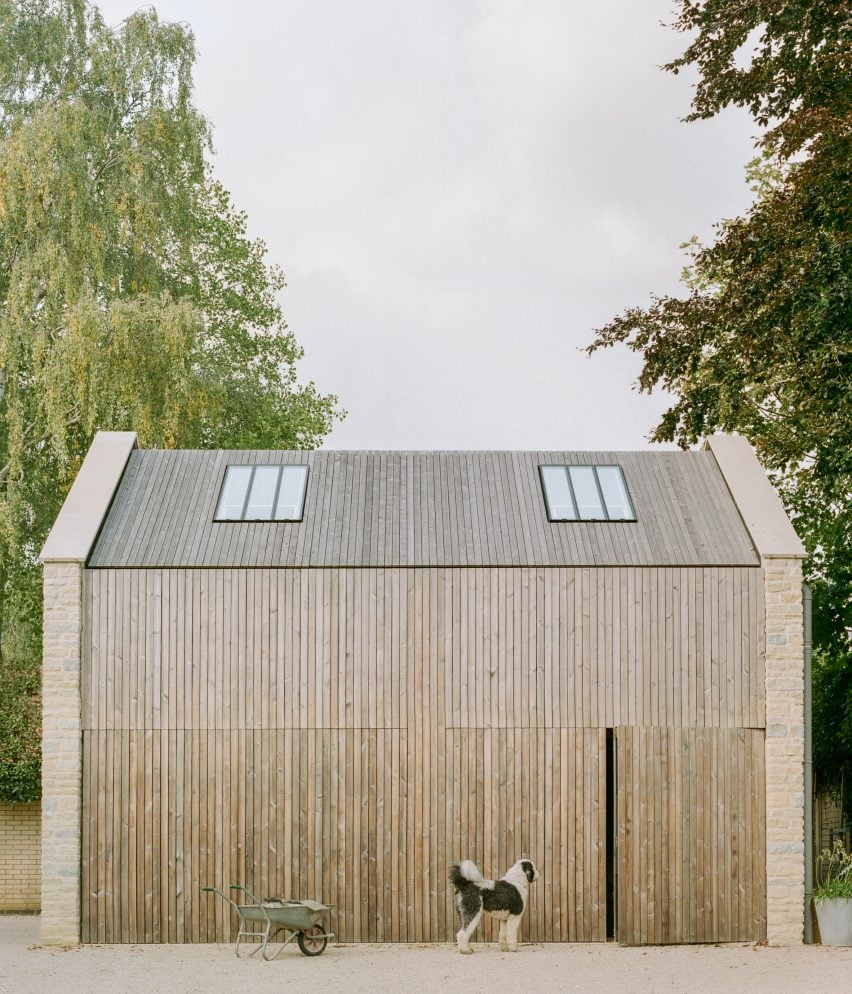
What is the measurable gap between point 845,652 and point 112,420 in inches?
501

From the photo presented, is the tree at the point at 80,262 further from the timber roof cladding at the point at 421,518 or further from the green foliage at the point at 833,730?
the green foliage at the point at 833,730

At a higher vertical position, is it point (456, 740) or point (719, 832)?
point (456, 740)

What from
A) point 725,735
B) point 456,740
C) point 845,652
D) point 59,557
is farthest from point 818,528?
point 59,557

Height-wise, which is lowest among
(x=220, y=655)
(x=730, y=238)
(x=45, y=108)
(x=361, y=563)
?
(x=220, y=655)

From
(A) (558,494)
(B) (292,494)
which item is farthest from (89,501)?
(A) (558,494)

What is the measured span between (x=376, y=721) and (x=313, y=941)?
2.43m

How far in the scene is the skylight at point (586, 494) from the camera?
16.3 meters

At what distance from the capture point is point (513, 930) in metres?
14.1

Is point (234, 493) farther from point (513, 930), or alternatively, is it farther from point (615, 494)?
point (513, 930)

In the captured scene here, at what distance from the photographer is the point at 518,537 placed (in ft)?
52.1

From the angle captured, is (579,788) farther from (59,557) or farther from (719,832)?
(59,557)

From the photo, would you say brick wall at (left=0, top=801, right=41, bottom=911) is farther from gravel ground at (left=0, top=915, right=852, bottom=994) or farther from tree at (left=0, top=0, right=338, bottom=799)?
gravel ground at (left=0, top=915, right=852, bottom=994)

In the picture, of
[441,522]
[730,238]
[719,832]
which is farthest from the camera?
[730,238]

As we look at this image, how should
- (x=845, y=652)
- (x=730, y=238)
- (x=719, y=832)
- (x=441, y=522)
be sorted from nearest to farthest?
(x=719, y=832), (x=441, y=522), (x=730, y=238), (x=845, y=652)
